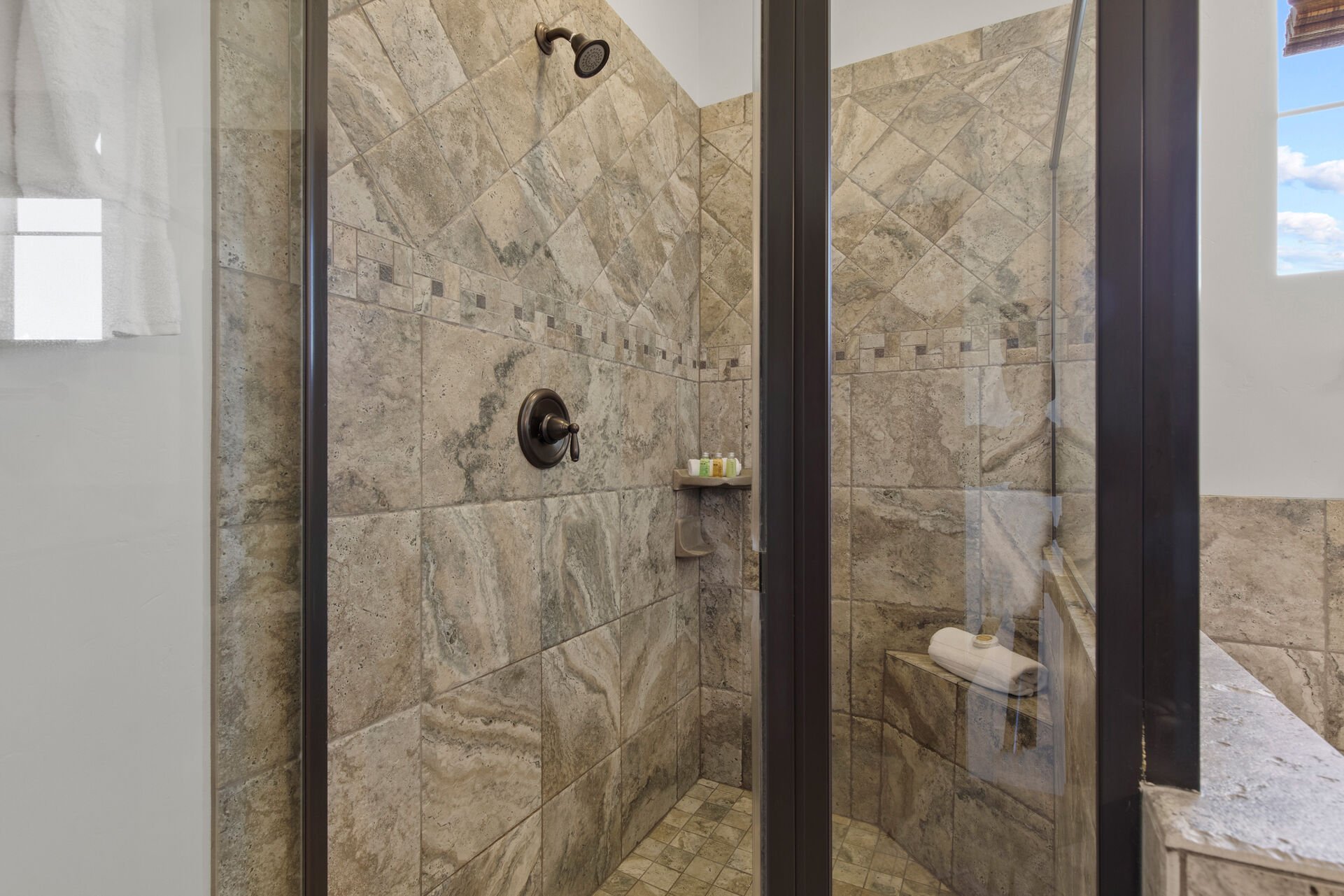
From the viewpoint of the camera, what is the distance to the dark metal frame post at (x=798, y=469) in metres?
0.57

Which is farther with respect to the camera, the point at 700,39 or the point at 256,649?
the point at 700,39

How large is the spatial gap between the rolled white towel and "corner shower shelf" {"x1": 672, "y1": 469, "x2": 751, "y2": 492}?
1.53 m

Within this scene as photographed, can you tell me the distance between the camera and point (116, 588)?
2.31ft

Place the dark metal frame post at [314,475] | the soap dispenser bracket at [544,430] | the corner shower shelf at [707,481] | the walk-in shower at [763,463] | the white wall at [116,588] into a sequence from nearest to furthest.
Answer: the walk-in shower at [763,463]
the white wall at [116,588]
the dark metal frame post at [314,475]
the soap dispenser bracket at [544,430]
the corner shower shelf at [707,481]

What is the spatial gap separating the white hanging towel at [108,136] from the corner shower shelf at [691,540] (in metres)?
1.65

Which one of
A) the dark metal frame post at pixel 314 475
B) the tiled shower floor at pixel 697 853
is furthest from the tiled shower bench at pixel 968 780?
the tiled shower floor at pixel 697 853

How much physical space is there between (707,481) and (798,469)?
5.08ft

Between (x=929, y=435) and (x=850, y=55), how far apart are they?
0.38 metres

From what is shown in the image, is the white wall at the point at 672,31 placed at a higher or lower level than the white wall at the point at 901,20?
higher

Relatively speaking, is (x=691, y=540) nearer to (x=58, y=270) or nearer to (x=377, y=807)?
(x=377, y=807)

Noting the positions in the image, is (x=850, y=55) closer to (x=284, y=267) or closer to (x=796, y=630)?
(x=796, y=630)

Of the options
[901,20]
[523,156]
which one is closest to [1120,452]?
[901,20]

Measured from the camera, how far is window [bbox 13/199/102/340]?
2.08 ft

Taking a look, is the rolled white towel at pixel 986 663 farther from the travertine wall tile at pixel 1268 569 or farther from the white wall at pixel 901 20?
the travertine wall tile at pixel 1268 569
